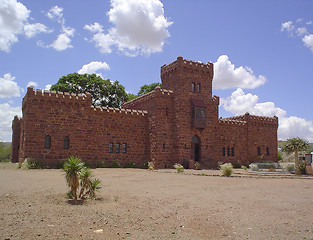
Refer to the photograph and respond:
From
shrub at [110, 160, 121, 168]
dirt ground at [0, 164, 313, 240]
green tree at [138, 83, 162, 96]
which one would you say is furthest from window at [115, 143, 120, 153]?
green tree at [138, 83, 162, 96]

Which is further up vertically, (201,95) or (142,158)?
(201,95)

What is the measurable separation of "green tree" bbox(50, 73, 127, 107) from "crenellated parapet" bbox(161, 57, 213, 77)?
1416 cm

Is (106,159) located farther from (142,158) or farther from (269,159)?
(269,159)

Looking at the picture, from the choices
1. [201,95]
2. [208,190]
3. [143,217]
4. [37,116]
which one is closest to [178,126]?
[201,95]

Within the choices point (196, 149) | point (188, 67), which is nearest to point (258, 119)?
point (196, 149)

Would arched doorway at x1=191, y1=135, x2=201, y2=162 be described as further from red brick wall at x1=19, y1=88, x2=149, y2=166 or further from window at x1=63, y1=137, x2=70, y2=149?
window at x1=63, y1=137, x2=70, y2=149

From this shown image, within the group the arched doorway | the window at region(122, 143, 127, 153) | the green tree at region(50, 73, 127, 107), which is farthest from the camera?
the green tree at region(50, 73, 127, 107)

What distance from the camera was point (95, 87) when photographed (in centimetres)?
3994

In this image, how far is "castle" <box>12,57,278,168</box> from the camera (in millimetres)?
22031

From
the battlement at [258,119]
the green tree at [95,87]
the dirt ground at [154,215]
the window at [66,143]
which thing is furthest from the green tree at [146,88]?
the dirt ground at [154,215]

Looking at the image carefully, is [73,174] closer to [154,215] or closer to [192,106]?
[154,215]

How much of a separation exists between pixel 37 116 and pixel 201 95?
14179 mm

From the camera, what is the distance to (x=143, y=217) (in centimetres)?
747

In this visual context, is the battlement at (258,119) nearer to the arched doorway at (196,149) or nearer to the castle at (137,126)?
the castle at (137,126)
